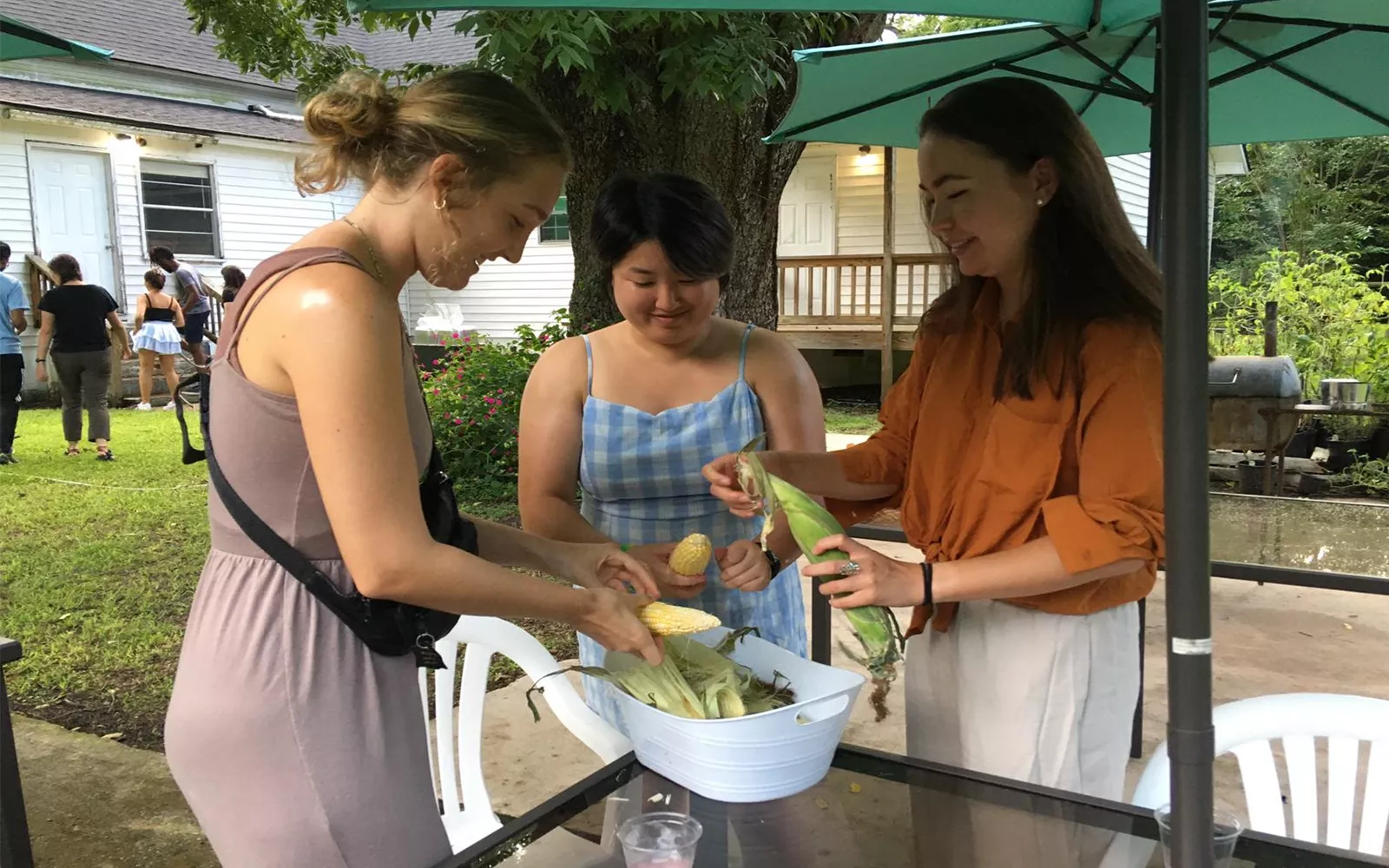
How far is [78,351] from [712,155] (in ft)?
24.2

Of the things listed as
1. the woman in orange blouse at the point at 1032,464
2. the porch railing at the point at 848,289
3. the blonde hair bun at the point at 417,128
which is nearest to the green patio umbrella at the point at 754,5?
the woman in orange blouse at the point at 1032,464

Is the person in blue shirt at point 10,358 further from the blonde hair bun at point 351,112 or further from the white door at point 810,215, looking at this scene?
the white door at point 810,215

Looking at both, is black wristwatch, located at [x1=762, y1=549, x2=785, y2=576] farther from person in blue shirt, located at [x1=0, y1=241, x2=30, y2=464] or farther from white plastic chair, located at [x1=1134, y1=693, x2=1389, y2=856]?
person in blue shirt, located at [x1=0, y1=241, x2=30, y2=464]

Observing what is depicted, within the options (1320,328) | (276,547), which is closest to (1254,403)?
(1320,328)

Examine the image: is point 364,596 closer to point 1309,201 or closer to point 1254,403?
point 1254,403

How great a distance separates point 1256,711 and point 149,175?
15.7 m

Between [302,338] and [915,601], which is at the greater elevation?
[302,338]

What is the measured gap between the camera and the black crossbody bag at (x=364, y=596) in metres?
1.34

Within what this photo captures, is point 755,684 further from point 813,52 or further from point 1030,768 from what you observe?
point 813,52

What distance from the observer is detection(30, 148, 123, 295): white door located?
13195 mm

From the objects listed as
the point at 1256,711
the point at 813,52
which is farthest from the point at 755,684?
the point at 813,52

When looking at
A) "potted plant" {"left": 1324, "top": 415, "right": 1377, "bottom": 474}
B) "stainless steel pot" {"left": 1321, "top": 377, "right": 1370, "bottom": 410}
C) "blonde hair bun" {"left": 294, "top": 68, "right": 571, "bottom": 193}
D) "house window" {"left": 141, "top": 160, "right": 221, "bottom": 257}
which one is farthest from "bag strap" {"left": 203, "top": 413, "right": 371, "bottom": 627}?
"house window" {"left": 141, "top": 160, "right": 221, "bottom": 257}

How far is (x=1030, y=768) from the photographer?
5.91ft

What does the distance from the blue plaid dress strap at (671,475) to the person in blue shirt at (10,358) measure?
8.97 m
